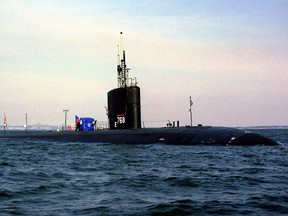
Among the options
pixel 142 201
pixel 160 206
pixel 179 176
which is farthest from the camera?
pixel 179 176

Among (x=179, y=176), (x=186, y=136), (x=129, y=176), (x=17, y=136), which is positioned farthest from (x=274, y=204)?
(x=17, y=136)

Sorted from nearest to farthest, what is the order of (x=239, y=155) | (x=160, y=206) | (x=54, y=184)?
(x=160, y=206), (x=54, y=184), (x=239, y=155)

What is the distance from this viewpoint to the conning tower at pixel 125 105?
35.9 meters

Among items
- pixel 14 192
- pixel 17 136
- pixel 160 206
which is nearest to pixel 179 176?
pixel 160 206

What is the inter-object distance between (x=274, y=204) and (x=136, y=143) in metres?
23.1

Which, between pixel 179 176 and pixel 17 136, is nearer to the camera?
pixel 179 176

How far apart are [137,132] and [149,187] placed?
20.8 m

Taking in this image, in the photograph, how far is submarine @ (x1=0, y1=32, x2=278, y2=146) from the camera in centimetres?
3158

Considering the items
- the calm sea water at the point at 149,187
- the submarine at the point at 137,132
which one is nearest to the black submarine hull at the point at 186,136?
the submarine at the point at 137,132

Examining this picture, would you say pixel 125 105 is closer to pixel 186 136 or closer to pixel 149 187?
pixel 186 136

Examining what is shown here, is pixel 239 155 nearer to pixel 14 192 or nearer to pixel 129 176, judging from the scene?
pixel 129 176

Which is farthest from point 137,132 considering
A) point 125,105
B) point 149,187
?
point 149,187

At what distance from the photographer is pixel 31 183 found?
611 inches

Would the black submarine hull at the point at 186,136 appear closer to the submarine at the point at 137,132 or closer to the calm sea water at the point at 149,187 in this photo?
the submarine at the point at 137,132
